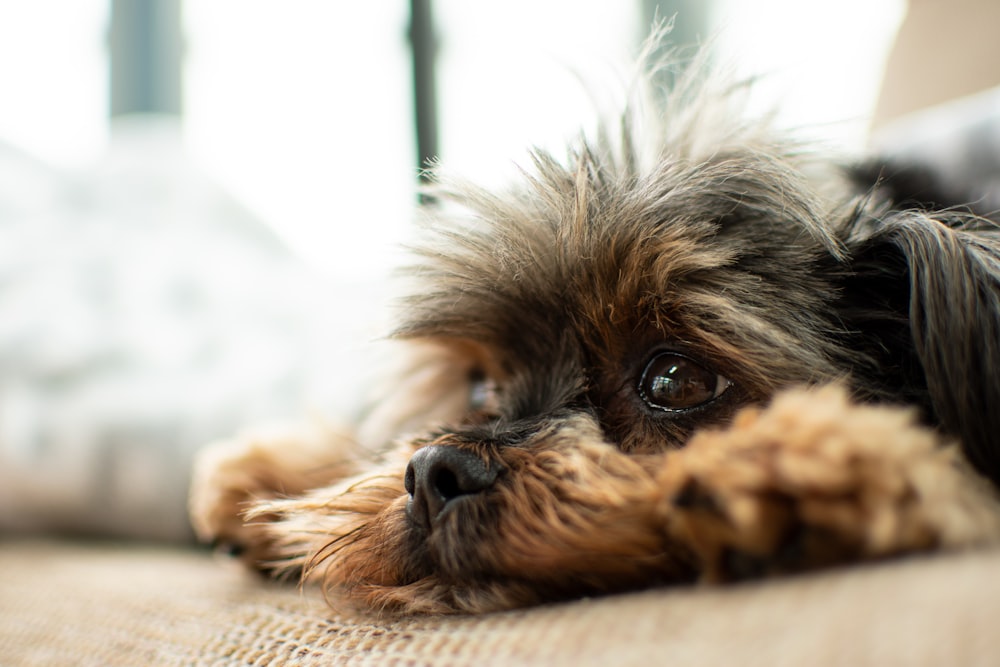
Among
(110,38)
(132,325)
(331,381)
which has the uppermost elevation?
(110,38)

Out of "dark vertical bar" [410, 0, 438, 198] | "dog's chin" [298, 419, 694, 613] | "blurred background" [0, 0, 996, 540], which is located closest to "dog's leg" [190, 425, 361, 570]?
"blurred background" [0, 0, 996, 540]

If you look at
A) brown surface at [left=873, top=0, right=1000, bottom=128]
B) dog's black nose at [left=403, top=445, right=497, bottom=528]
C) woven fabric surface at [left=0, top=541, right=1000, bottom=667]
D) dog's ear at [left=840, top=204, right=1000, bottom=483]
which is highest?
brown surface at [left=873, top=0, right=1000, bottom=128]

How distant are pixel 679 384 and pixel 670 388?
2 centimetres

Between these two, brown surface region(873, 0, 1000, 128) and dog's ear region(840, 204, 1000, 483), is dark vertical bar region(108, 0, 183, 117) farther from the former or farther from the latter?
dog's ear region(840, 204, 1000, 483)

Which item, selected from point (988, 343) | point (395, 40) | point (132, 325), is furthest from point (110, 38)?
point (988, 343)

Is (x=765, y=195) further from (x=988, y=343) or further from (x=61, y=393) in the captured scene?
(x=61, y=393)

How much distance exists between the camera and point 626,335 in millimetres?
1355

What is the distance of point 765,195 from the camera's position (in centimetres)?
139

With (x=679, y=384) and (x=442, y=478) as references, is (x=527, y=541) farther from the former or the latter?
(x=679, y=384)

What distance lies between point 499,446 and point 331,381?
55.5 inches

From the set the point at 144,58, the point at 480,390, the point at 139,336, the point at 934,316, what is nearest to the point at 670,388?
the point at 934,316

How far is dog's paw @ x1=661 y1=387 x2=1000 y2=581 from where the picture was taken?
0.73 metres

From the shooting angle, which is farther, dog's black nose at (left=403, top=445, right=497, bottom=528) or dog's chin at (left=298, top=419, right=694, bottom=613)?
dog's black nose at (left=403, top=445, right=497, bottom=528)

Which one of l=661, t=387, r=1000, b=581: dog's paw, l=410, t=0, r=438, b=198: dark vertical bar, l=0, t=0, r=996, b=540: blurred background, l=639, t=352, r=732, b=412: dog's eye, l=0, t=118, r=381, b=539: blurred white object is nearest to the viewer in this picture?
l=661, t=387, r=1000, b=581: dog's paw
